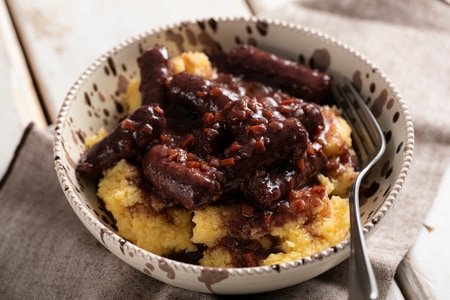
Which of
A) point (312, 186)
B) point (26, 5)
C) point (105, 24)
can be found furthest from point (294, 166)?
point (26, 5)

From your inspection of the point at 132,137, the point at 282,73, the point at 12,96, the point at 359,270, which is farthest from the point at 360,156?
the point at 12,96

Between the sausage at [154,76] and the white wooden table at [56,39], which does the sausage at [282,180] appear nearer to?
the sausage at [154,76]

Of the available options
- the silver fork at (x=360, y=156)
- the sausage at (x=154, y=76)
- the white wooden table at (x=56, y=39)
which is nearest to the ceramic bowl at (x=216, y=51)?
the silver fork at (x=360, y=156)

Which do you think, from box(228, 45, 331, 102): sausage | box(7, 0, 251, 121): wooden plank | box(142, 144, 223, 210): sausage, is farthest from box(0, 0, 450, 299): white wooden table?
box(142, 144, 223, 210): sausage

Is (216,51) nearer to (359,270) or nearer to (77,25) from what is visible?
(77,25)

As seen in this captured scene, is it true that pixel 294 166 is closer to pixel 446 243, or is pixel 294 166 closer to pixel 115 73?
pixel 446 243

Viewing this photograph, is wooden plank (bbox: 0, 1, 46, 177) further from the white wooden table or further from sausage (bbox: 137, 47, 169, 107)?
sausage (bbox: 137, 47, 169, 107)

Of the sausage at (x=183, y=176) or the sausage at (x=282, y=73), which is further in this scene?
the sausage at (x=282, y=73)
